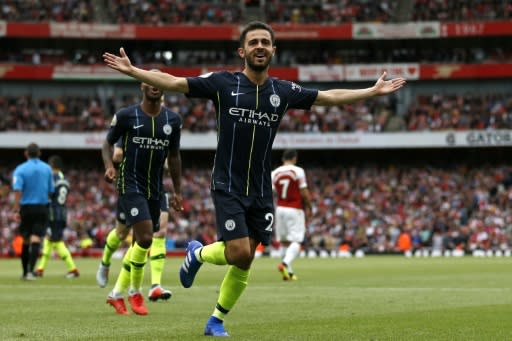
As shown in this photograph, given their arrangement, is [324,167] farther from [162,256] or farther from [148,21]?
[162,256]

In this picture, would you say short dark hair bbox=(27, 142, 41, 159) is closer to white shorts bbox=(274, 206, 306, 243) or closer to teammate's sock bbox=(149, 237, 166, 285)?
white shorts bbox=(274, 206, 306, 243)

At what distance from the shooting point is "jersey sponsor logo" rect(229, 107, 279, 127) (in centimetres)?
805

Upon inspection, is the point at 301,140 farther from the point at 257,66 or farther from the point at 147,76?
the point at 147,76

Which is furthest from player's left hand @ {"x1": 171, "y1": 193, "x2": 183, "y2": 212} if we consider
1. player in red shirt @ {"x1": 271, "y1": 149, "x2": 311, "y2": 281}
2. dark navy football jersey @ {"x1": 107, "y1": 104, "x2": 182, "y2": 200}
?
player in red shirt @ {"x1": 271, "y1": 149, "x2": 311, "y2": 281}

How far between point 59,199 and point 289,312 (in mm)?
11541

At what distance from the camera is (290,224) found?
20125 millimetres

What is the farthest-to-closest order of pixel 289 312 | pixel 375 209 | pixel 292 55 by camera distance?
pixel 292 55 → pixel 375 209 → pixel 289 312

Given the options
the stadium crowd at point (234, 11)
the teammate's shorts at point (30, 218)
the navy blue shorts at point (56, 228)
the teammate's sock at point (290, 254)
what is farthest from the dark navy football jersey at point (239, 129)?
the stadium crowd at point (234, 11)

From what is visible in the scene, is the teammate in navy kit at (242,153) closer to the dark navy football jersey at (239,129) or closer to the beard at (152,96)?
the dark navy football jersey at (239,129)

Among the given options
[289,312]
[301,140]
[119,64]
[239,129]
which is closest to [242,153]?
[239,129]

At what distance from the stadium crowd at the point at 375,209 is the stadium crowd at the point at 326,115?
2.15 m

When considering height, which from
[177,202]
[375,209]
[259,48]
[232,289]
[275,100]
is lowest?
[375,209]

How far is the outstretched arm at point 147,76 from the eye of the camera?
7578mm

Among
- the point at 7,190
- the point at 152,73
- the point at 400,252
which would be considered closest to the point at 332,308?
the point at 152,73
